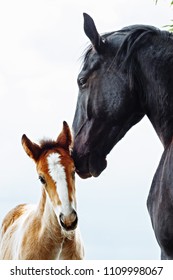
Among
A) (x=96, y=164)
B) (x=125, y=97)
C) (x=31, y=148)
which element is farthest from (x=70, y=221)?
(x=125, y=97)

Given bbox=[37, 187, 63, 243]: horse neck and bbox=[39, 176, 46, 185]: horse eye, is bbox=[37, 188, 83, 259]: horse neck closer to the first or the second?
bbox=[37, 187, 63, 243]: horse neck

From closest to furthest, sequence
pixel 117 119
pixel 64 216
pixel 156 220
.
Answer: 1. pixel 156 220
2. pixel 117 119
3. pixel 64 216

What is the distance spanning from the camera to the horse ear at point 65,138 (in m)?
3.98

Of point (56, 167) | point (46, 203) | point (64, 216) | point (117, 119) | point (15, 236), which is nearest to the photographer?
point (117, 119)

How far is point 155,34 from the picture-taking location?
3.46m

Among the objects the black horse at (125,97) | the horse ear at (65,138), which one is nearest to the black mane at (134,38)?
the black horse at (125,97)

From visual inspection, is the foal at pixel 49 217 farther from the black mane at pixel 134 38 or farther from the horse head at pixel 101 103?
the black mane at pixel 134 38

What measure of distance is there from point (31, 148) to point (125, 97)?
1.07 metres

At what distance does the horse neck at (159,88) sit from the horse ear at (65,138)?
27.9 inches

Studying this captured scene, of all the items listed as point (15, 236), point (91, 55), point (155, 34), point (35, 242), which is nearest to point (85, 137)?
point (91, 55)

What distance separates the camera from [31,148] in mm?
4273

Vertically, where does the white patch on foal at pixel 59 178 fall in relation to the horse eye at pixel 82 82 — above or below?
below
